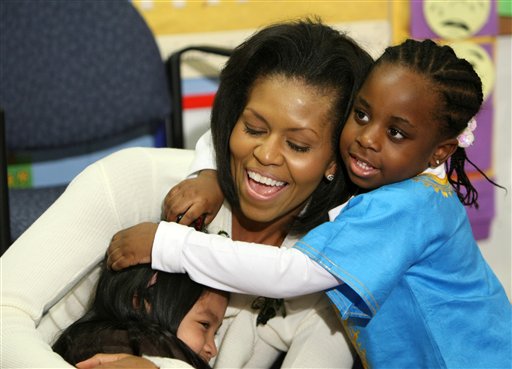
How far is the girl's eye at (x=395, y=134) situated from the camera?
58.8 inches

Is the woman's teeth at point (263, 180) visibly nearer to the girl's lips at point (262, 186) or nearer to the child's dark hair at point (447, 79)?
the girl's lips at point (262, 186)

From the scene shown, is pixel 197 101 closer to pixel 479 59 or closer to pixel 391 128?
pixel 479 59

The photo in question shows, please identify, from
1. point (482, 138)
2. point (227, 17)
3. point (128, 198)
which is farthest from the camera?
point (482, 138)

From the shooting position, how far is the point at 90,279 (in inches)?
69.5

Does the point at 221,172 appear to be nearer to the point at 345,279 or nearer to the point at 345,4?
the point at 345,279

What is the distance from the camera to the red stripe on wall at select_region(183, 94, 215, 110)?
2887 mm

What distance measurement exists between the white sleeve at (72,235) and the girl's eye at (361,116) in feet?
1.50

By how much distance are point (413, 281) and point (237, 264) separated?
1.20 feet

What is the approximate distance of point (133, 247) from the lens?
1566mm

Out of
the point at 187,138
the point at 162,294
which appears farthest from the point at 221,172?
the point at 187,138

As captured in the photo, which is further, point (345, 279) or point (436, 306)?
point (436, 306)

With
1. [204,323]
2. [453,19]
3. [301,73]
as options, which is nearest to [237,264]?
[204,323]

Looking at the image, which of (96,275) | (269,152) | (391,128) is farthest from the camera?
(96,275)

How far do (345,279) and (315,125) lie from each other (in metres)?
0.34
